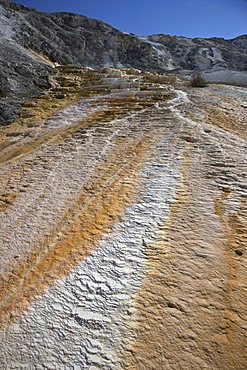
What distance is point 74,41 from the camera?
2453 centimetres

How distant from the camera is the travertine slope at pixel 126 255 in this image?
129cm

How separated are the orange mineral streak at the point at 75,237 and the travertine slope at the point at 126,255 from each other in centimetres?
1

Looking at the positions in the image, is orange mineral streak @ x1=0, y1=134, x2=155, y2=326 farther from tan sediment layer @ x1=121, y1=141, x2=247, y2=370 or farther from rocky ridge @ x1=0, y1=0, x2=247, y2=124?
rocky ridge @ x1=0, y1=0, x2=247, y2=124

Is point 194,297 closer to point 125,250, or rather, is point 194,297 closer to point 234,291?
point 234,291

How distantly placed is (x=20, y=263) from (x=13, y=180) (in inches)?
66.6

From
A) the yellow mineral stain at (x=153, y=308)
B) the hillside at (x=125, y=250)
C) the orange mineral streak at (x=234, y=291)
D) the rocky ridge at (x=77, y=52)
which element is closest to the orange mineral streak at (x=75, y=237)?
the hillside at (x=125, y=250)

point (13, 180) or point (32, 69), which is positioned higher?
point (32, 69)

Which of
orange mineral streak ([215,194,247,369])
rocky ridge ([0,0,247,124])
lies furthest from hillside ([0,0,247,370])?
rocky ridge ([0,0,247,124])

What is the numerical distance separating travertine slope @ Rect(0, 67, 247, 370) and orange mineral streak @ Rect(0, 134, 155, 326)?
0.03ft

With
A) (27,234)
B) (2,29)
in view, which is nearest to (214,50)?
(2,29)

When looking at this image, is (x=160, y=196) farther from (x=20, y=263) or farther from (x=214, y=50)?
(x=214, y=50)

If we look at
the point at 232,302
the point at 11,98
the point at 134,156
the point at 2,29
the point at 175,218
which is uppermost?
the point at 2,29

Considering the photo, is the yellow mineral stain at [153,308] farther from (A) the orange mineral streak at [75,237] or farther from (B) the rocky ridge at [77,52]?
(B) the rocky ridge at [77,52]

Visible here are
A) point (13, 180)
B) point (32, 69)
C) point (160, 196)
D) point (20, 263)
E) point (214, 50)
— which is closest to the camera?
point (20, 263)
